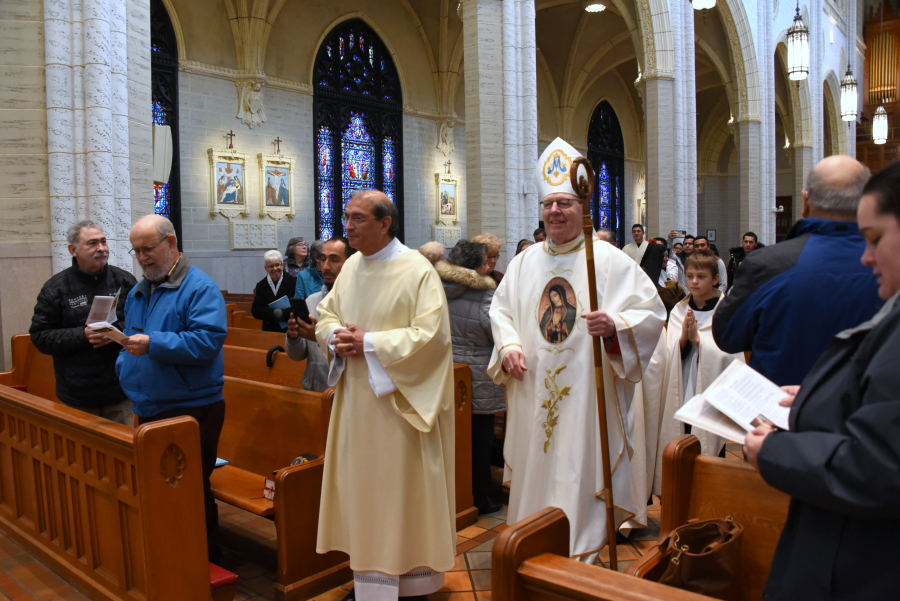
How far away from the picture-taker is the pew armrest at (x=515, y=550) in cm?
150

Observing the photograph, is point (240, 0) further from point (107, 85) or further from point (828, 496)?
point (828, 496)

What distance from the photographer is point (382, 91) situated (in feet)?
51.3

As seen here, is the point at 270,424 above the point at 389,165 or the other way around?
the other way around

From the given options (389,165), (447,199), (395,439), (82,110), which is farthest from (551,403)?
(447,199)

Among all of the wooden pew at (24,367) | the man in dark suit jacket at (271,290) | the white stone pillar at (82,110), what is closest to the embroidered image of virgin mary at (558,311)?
the man in dark suit jacket at (271,290)

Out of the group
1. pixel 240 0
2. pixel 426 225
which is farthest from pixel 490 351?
pixel 426 225

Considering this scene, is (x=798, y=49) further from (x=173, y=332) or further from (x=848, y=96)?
(x=173, y=332)

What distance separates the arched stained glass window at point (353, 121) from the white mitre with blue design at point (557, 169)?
37.5 ft

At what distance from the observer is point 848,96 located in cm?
1980

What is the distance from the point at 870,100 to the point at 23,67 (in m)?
29.7

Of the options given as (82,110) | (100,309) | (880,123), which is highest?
(880,123)

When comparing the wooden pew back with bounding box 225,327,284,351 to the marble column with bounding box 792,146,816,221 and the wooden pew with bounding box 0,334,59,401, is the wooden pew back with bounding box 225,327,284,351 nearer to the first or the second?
the wooden pew with bounding box 0,334,59,401

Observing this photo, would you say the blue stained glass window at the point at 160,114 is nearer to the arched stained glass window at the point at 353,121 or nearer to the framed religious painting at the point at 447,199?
the arched stained glass window at the point at 353,121

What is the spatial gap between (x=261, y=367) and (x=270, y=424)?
3.26 ft
